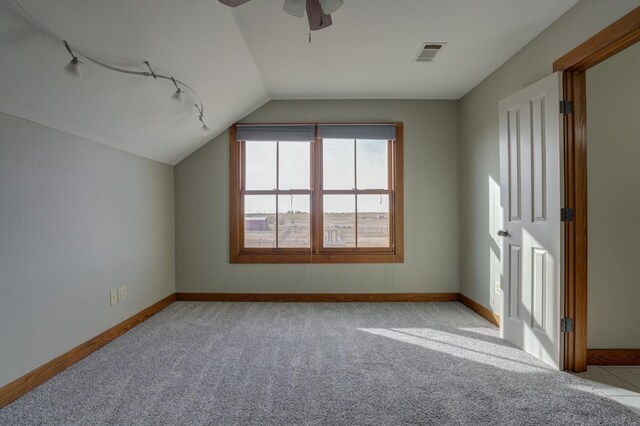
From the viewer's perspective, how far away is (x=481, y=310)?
3594mm

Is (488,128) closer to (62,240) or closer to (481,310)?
(481,310)

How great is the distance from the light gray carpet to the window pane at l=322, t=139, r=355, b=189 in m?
1.71

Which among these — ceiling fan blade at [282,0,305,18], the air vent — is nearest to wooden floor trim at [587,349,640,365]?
the air vent

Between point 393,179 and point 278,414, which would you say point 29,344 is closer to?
point 278,414

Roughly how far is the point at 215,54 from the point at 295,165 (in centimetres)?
175

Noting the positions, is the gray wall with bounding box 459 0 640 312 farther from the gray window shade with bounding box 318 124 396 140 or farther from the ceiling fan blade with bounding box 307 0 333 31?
the ceiling fan blade with bounding box 307 0 333 31

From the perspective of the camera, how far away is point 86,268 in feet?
8.64

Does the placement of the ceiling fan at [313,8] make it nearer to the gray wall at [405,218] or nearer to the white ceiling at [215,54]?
the white ceiling at [215,54]

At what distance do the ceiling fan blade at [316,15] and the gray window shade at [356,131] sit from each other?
87.5 inches

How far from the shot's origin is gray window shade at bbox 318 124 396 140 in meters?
4.12

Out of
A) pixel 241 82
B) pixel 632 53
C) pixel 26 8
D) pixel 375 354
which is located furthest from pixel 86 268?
pixel 632 53

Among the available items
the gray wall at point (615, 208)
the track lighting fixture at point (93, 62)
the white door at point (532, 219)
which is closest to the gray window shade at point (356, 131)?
the white door at point (532, 219)

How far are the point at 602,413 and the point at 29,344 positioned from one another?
3315 mm

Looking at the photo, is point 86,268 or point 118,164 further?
point 118,164
